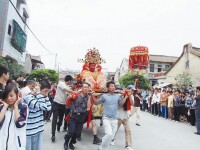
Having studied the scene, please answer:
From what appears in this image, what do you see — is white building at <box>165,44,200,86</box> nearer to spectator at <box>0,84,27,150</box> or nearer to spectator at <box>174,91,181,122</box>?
spectator at <box>174,91,181,122</box>

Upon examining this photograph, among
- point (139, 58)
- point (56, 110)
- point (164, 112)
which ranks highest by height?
point (139, 58)

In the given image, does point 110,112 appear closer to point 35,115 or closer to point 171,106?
point 35,115

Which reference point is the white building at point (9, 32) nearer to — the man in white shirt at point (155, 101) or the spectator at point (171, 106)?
the man in white shirt at point (155, 101)

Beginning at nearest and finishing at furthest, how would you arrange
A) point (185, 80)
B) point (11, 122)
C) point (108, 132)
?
point (11, 122), point (108, 132), point (185, 80)

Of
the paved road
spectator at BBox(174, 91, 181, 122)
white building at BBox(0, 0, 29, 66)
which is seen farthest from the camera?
white building at BBox(0, 0, 29, 66)

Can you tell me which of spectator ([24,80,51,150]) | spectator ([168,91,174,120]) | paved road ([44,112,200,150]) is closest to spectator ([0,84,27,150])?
spectator ([24,80,51,150])

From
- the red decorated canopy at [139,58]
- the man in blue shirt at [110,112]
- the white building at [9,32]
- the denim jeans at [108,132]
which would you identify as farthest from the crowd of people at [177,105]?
the white building at [9,32]

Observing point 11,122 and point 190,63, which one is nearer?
point 11,122

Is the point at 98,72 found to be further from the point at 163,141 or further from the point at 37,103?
the point at 37,103

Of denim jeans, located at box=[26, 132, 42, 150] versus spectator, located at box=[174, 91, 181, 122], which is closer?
denim jeans, located at box=[26, 132, 42, 150]

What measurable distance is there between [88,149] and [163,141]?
2998mm

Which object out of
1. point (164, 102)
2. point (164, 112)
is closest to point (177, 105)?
point (164, 102)

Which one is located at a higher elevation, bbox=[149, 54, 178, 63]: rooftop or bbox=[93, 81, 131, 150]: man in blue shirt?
bbox=[149, 54, 178, 63]: rooftop

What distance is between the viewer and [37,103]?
4215 mm
